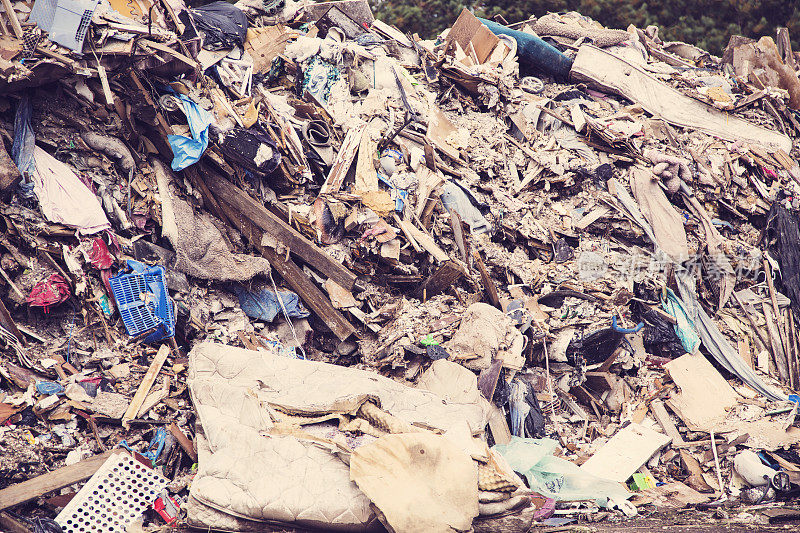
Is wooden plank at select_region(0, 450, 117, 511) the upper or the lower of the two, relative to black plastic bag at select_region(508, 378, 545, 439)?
lower

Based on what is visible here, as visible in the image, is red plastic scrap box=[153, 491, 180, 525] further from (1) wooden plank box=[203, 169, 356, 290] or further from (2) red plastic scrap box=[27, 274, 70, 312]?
(1) wooden plank box=[203, 169, 356, 290]

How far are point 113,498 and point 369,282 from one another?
3349 millimetres

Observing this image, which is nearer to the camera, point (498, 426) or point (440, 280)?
point (498, 426)

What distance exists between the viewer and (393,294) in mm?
6828

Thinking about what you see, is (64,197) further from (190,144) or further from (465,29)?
(465,29)

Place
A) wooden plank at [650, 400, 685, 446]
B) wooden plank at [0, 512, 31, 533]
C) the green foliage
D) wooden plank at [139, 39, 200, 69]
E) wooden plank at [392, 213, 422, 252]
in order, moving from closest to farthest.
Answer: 1. wooden plank at [0, 512, 31, 533]
2. wooden plank at [139, 39, 200, 69]
3. wooden plank at [650, 400, 685, 446]
4. wooden plank at [392, 213, 422, 252]
5. the green foliage

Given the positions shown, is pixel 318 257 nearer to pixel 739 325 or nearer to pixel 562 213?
pixel 562 213

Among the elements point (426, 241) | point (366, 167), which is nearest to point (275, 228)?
point (366, 167)

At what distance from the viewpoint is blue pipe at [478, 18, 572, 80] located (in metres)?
9.53

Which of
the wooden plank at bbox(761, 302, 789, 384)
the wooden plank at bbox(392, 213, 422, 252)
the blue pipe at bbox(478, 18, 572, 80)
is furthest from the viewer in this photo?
the blue pipe at bbox(478, 18, 572, 80)

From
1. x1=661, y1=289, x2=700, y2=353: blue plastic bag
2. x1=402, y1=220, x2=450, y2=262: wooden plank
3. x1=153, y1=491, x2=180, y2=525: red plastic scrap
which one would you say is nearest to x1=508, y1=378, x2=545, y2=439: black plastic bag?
x1=402, y1=220, x2=450, y2=262: wooden plank

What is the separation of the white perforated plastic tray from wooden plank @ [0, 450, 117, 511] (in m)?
0.10

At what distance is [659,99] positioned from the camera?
9.28m

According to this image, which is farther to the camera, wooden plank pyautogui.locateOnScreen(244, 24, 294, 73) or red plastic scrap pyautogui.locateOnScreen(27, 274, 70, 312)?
wooden plank pyautogui.locateOnScreen(244, 24, 294, 73)
